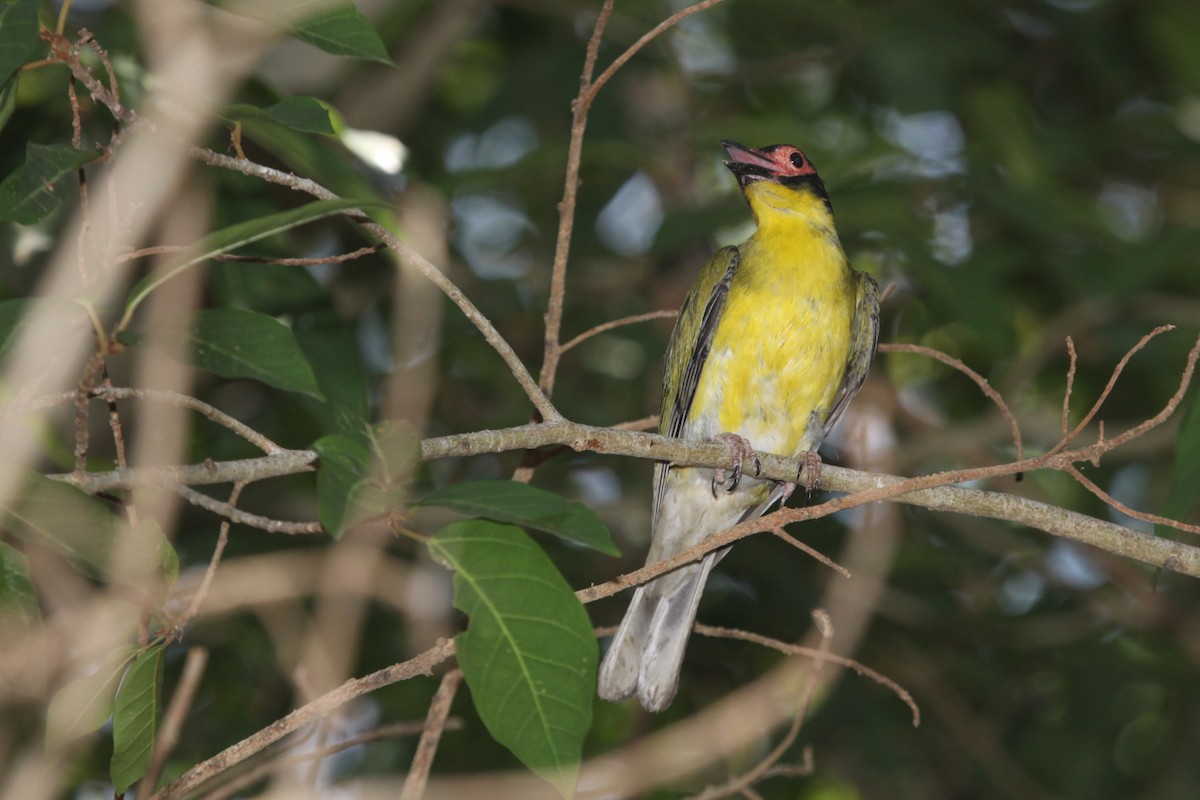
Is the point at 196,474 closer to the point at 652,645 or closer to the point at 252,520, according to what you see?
the point at 252,520

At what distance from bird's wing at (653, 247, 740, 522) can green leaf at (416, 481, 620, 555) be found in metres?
2.31

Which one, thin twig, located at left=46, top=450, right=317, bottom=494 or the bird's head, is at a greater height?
thin twig, located at left=46, top=450, right=317, bottom=494

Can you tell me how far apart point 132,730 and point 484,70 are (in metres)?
5.67

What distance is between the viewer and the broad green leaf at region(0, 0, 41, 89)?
199cm

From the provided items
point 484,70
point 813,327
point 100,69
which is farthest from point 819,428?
point 484,70

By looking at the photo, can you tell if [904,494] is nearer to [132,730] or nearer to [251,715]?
[132,730]

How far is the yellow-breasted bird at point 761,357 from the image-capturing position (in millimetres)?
A: 4375

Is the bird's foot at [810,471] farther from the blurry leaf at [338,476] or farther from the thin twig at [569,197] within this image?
the blurry leaf at [338,476]

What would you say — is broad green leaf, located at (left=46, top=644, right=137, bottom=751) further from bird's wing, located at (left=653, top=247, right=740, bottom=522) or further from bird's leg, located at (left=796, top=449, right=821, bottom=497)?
bird's wing, located at (left=653, top=247, right=740, bottom=522)

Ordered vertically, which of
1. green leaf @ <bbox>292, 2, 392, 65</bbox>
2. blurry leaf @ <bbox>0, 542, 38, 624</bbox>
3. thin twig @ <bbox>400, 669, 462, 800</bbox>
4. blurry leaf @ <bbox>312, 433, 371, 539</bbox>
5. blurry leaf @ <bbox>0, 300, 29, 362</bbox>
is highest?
green leaf @ <bbox>292, 2, 392, 65</bbox>

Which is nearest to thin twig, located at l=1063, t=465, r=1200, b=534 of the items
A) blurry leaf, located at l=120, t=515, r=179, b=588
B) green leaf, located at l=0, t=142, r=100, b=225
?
blurry leaf, located at l=120, t=515, r=179, b=588

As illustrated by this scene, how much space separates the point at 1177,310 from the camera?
553 centimetres

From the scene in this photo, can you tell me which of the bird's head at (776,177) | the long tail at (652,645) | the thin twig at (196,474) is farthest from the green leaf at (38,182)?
the bird's head at (776,177)

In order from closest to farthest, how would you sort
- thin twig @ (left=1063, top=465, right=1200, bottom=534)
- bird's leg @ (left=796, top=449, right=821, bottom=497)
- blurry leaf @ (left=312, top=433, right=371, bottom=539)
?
blurry leaf @ (left=312, top=433, right=371, bottom=539)
thin twig @ (left=1063, top=465, right=1200, bottom=534)
bird's leg @ (left=796, top=449, right=821, bottom=497)
